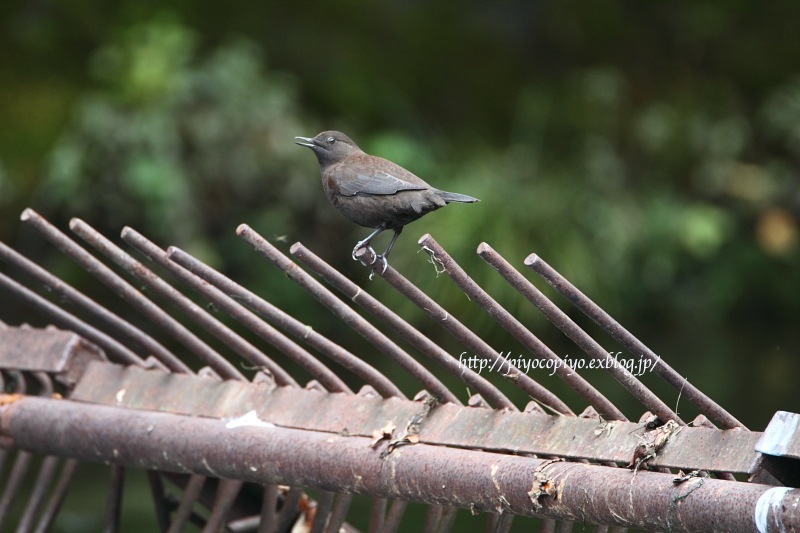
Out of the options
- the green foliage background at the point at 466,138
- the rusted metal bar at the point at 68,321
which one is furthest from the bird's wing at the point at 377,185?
the green foliage background at the point at 466,138

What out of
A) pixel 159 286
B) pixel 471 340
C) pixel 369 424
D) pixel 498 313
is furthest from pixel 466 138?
pixel 498 313

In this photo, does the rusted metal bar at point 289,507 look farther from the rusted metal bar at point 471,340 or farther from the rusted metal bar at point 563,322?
the rusted metal bar at point 563,322

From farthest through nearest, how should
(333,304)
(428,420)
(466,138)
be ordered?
1. (466,138)
2. (428,420)
3. (333,304)

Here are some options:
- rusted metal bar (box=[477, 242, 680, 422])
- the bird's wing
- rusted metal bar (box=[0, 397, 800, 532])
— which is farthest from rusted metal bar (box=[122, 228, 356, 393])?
rusted metal bar (box=[477, 242, 680, 422])

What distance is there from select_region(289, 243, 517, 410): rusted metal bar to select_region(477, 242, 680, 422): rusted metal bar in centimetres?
33

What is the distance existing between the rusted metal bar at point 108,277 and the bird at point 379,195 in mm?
534

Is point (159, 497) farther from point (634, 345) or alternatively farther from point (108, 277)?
point (634, 345)

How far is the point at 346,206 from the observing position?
2811 millimetres

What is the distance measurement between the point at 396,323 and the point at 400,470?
0.31m

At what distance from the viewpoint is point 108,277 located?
2.85m

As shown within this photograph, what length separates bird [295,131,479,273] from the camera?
2.68m

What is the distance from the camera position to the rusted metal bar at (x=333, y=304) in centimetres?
224

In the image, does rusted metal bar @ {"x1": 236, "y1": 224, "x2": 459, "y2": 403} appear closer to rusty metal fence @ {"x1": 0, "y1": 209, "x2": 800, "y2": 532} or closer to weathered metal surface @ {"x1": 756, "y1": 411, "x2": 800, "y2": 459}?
rusty metal fence @ {"x1": 0, "y1": 209, "x2": 800, "y2": 532}

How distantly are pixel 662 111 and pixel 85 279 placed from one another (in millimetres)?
5068
